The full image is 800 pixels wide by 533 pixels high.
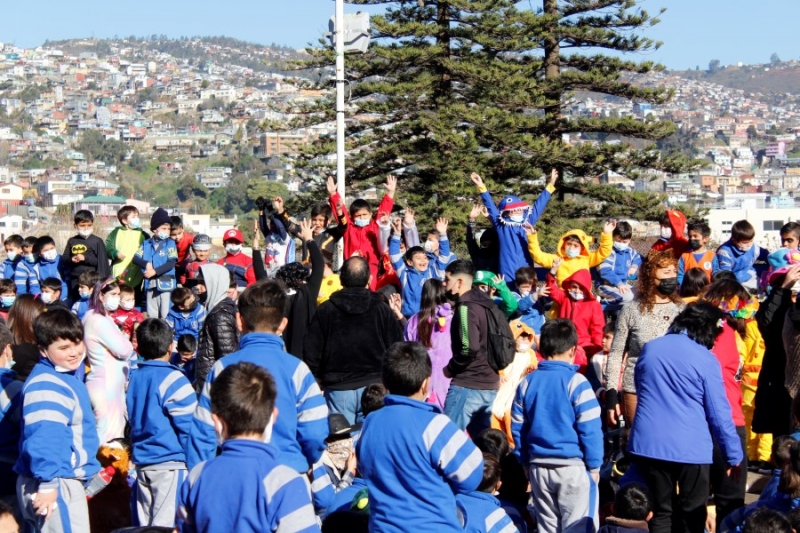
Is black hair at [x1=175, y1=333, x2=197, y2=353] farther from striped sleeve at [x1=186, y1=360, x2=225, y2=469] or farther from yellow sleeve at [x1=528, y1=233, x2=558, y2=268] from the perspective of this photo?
yellow sleeve at [x1=528, y1=233, x2=558, y2=268]

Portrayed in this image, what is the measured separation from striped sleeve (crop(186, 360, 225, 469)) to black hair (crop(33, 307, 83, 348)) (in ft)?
2.57

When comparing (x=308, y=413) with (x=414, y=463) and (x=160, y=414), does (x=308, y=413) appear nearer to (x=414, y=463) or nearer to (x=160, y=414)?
(x=414, y=463)

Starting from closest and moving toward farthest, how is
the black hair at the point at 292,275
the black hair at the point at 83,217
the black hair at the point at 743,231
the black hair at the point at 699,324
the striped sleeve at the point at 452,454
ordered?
the striped sleeve at the point at 452,454
the black hair at the point at 699,324
the black hair at the point at 292,275
the black hair at the point at 743,231
the black hair at the point at 83,217

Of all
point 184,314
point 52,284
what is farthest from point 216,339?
point 52,284

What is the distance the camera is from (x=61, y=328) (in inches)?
205

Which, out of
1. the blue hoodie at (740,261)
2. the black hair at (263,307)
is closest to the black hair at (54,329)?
the black hair at (263,307)

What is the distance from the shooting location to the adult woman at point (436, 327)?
24.6ft

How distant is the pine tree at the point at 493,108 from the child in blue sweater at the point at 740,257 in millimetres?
13573

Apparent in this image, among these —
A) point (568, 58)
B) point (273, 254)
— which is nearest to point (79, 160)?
point (568, 58)

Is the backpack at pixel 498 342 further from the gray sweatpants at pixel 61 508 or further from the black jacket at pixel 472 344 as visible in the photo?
the gray sweatpants at pixel 61 508

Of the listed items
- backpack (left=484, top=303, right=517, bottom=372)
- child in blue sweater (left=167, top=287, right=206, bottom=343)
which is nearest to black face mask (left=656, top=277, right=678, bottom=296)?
backpack (left=484, top=303, right=517, bottom=372)

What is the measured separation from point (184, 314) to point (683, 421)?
4.84 metres

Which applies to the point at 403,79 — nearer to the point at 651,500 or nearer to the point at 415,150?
the point at 415,150

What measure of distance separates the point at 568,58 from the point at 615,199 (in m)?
3.95
